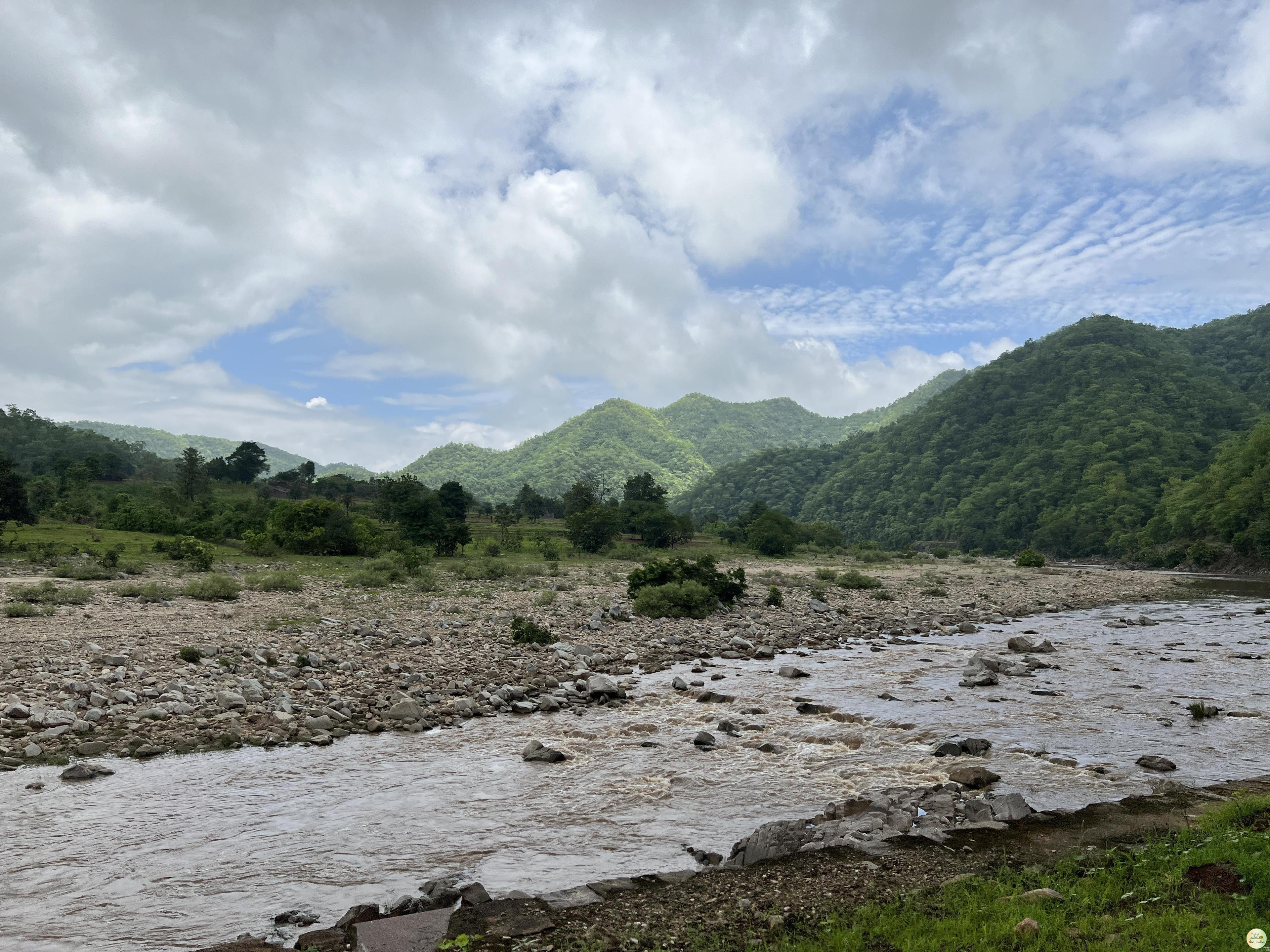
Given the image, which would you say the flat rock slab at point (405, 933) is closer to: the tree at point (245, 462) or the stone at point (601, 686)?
the stone at point (601, 686)

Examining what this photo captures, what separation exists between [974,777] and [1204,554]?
82741mm

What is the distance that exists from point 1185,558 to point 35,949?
97806 millimetres

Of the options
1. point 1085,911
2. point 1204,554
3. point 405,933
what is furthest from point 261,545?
point 1204,554

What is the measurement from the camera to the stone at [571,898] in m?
6.57

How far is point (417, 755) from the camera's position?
11875 millimetres

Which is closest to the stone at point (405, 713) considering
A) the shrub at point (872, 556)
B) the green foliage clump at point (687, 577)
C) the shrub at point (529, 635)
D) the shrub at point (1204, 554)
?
the shrub at point (529, 635)

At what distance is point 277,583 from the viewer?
110 ft

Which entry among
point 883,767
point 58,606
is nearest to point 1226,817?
point 883,767

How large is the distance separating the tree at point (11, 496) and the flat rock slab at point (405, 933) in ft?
195

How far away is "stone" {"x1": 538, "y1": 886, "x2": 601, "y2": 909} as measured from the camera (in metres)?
6.57

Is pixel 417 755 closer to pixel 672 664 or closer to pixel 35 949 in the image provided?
pixel 35 949

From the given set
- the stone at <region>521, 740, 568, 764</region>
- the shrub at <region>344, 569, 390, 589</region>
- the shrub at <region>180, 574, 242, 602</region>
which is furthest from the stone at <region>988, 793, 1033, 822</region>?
the shrub at <region>344, 569, 390, 589</region>

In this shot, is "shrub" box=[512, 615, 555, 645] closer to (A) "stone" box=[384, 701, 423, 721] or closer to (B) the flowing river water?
(B) the flowing river water

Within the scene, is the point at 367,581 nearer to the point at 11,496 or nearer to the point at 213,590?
the point at 213,590
